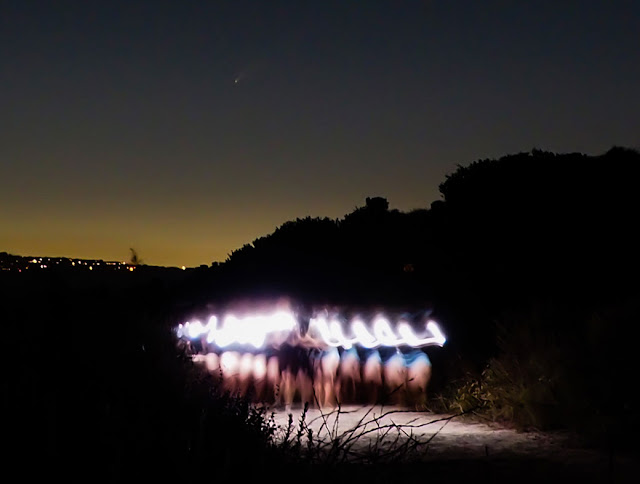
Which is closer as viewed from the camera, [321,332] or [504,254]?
[321,332]

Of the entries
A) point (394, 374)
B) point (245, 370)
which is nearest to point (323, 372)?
point (394, 374)

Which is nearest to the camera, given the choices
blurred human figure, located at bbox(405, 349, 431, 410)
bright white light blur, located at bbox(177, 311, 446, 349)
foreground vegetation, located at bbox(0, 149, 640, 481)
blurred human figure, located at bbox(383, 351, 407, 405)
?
foreground vegetation, located at bbox(0, 149, 640, 481)

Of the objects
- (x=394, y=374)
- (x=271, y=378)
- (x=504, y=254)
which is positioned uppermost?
(x=504, y=254)

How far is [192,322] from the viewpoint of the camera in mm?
17250

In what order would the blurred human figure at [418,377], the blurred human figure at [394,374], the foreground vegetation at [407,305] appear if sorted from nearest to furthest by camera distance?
the foreground vegetation at [407,305], the blurred human figure at [418,377], the blurred human figure at [394,374]

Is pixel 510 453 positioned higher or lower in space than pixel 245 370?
lower

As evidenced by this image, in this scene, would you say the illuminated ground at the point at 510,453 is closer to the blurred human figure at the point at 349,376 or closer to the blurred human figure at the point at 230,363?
the blurred human figure at the point at 349,376

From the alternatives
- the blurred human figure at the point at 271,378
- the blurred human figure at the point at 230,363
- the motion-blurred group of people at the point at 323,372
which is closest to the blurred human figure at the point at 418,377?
the motion-blurred group of people at the point at 323,372

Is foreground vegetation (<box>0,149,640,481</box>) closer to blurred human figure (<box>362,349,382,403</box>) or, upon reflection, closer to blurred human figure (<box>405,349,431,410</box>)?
blurred human figure (<box>405,349,431,410</box>)

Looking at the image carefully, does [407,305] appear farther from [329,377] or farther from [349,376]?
[329,377]

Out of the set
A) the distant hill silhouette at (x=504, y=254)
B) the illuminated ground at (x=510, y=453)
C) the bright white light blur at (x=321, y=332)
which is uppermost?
the distant hill silhouette at (x=504, y=254)

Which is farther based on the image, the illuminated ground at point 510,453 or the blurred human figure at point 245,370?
the blurred human figure at point 245,370

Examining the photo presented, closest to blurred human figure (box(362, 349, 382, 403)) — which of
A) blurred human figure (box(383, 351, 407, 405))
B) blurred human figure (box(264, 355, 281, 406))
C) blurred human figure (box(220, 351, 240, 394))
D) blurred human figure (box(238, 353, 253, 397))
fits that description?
blurred human figure (box(383, 351, 407, 405))

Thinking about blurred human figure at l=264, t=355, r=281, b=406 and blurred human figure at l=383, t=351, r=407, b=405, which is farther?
blurred human figure at l=264, t=355, r=281, b=406
